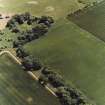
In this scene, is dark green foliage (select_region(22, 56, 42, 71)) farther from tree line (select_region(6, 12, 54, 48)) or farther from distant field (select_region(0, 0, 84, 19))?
distant field (select_region(0, 0, 84, 19))

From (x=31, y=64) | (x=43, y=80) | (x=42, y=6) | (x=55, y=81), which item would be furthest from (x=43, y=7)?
(x=55, y=81)

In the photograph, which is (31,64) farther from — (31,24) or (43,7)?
(43,7)

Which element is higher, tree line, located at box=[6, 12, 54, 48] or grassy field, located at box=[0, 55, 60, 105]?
tree line, located at box=[6, 12, 54, 48]

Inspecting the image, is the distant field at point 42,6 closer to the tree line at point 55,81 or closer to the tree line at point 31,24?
the tree line at point 31,24

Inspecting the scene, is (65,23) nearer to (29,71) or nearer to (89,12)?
(89,12)

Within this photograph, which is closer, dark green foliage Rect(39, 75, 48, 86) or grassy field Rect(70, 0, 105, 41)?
dark green foliage Rect(39, 75, 48, 86)

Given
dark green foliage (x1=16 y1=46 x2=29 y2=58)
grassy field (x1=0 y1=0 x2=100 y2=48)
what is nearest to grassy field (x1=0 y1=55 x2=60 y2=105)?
dark green foliage (x1=16 y1=46 x2=29 y2=58)
